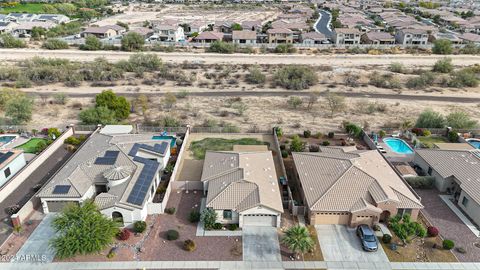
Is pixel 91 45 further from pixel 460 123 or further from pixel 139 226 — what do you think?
pixel 460 123

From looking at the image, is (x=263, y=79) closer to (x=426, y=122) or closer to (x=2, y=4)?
(x=426, y=122)

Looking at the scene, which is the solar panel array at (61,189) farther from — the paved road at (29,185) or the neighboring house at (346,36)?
the neighboring house at (346,36)

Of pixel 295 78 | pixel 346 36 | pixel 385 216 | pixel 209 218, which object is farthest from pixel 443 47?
pixel 209 218

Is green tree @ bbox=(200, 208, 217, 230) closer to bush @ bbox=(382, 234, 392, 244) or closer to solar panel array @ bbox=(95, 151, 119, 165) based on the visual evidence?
solar panel array @ bbox=(95, 151, 119, 165)

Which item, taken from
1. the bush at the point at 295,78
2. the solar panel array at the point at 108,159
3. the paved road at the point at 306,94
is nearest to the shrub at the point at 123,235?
the solar panel array at the point at 108,159

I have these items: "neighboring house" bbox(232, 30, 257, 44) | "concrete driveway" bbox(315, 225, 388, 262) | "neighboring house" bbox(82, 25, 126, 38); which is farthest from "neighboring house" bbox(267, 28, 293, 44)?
"concrete driveway" bbox(315, 225, 388, 262)

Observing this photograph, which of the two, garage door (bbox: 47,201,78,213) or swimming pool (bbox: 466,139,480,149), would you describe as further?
swimming pool (bbox: 466,139,480,149)

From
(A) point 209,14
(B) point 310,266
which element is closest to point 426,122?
(B) point 310,266
